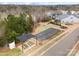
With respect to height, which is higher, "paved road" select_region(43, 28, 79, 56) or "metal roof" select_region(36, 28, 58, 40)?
"metal roof" select_region(36, 28, 58, 40)

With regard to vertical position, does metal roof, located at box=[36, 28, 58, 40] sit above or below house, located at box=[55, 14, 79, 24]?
below

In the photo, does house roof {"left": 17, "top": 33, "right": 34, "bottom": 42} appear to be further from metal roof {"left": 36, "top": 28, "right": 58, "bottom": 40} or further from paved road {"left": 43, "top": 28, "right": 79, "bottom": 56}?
paved road {"left": 43, "top": 28, "right": 79, "bottom": 56}

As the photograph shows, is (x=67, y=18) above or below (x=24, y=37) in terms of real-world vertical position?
above

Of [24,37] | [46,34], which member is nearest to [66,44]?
[46,34]

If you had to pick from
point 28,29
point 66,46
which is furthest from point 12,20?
point 66,46

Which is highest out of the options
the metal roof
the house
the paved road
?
the house

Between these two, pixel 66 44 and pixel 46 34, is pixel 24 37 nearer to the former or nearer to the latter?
pixel 46 34

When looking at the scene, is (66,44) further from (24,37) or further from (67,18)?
(24,37)

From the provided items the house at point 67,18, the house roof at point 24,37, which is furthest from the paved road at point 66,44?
the house roof at point 24,37

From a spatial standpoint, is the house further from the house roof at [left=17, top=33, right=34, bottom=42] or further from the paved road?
the house roof at [left=17, top=33, right=34, bottom=42]

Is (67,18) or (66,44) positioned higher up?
(67,18)

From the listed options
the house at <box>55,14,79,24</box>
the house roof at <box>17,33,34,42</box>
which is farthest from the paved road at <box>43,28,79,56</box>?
the house roof at <box>17,33,34,42</box>
